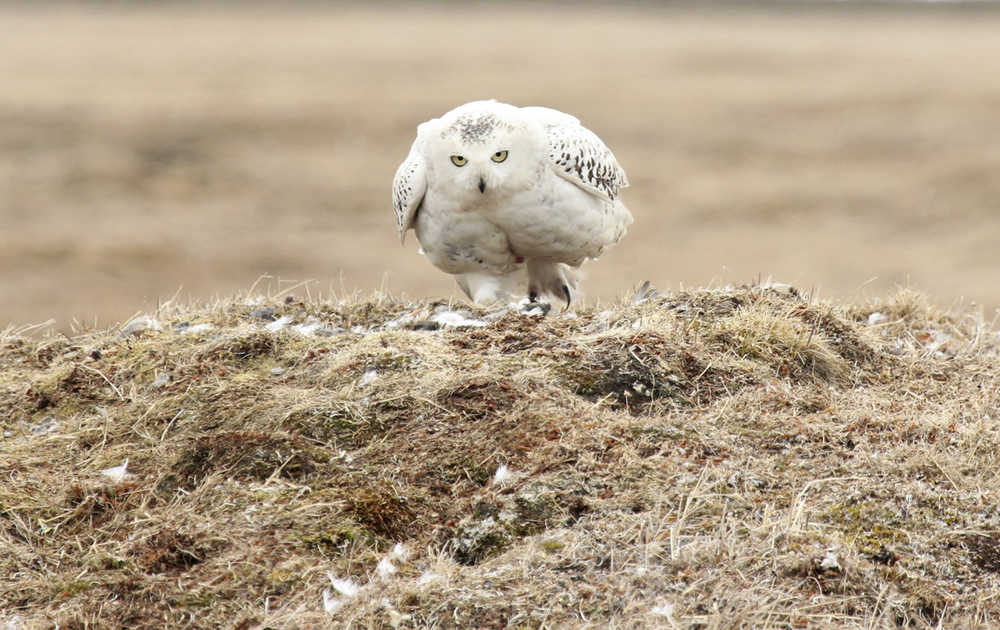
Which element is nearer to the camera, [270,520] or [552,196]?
[270,520]

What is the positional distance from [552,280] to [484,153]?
1592 mm

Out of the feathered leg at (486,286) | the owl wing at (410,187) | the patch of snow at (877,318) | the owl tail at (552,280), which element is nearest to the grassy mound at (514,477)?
the patch of snow at (877,318)

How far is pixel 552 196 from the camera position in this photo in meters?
7.18

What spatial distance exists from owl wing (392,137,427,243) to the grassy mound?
1.30 meters

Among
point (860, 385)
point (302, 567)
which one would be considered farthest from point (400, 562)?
point (860, 385)

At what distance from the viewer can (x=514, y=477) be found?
4625mm

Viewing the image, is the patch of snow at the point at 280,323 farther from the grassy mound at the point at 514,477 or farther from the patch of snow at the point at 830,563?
the patch of snow at the point at 830,563

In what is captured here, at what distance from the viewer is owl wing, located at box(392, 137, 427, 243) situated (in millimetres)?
7297

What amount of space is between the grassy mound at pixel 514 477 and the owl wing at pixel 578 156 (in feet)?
4.26

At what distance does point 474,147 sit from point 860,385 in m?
2.63

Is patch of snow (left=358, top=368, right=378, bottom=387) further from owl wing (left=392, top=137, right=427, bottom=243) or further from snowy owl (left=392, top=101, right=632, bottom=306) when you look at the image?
owl wing (left=392, top=137, right=427, bottom=243)

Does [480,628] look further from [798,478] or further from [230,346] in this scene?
[230,346]

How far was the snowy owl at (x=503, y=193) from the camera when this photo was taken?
6.96 metres

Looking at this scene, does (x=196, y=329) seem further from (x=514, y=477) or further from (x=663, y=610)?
(x=663, y=610)
